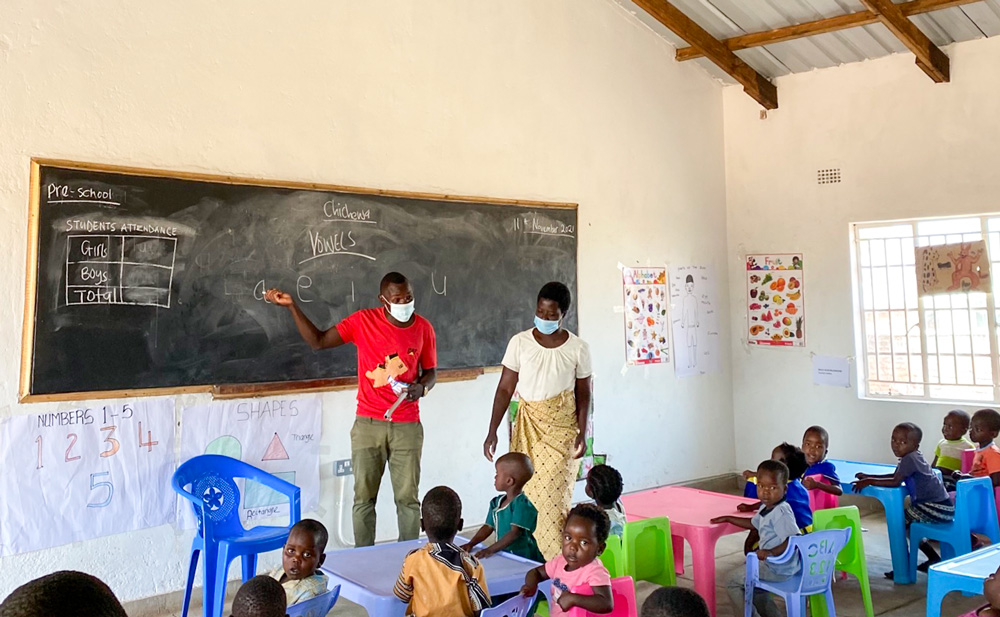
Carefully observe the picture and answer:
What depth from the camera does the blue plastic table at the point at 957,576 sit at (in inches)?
101

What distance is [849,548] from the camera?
3.67 metres

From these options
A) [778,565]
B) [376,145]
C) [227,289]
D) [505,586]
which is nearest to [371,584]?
[505,586]

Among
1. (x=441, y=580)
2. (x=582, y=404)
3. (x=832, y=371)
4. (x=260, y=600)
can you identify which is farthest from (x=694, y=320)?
(x=260, y=600)

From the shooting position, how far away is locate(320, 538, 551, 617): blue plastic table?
2.32 metres

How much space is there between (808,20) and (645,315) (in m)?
2.34

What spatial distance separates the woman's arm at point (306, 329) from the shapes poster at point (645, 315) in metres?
2.75

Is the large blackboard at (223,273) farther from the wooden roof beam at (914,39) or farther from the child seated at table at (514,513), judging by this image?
the wooden roof beam at (914,39)

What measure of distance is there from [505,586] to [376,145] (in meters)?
2.95

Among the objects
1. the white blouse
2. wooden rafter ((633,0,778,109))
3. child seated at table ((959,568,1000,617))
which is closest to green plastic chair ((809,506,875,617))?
the white blouse

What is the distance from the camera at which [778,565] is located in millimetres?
3164

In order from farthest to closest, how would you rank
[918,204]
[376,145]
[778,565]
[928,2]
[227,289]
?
[918,204]
[928,2]
[376,145]
[227,289]
[778,565]

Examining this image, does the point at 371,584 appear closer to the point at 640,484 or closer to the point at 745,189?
the point at 640,484

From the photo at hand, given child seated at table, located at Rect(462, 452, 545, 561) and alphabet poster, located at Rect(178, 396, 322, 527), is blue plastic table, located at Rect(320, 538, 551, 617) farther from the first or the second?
alphabet poster, located at Rect(178, 396, 322, 527)

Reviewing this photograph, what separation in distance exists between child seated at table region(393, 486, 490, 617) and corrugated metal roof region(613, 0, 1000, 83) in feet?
15.1
